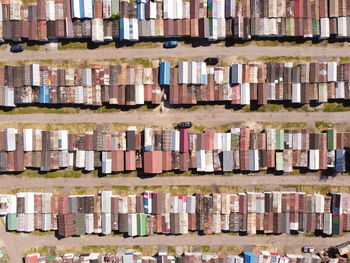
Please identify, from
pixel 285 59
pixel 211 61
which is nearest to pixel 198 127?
pixel 211 61

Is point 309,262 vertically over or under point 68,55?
under

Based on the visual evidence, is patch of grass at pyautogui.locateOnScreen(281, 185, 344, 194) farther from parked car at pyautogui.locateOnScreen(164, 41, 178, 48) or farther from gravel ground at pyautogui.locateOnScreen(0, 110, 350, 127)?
parked car at pyautogui.locateOnScreen(164, 41, 178, 48)

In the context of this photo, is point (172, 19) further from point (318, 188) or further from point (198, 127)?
point (318, 188)

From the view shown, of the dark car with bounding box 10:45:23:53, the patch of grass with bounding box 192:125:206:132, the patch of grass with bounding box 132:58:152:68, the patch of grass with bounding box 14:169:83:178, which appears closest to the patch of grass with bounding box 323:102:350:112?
the patch of grass with bounding box 192:125:206:132

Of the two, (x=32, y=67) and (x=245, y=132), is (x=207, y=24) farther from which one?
(x=32, y=67)

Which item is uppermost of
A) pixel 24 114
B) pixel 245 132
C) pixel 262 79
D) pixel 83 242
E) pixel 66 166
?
pixel 262 79

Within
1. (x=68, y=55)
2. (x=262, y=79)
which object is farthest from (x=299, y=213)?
(x=68, y=55)

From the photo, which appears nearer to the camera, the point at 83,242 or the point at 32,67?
the point at 32,67
